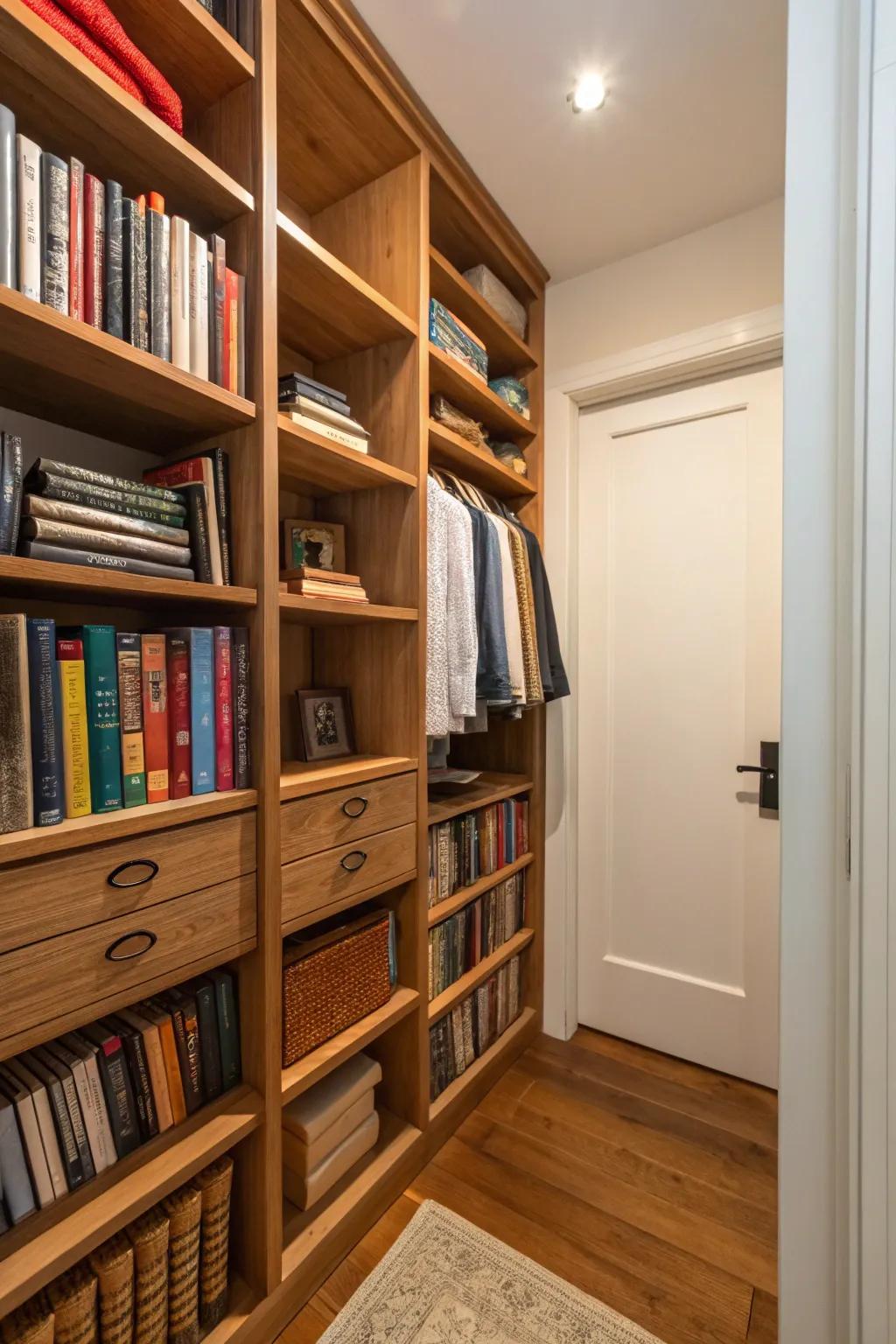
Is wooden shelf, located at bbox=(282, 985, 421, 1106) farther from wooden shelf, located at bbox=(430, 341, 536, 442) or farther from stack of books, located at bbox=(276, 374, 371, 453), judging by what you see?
wooden shelf, located at bbox=(430, 341, 536, 442)

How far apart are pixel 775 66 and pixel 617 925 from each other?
235 centimetres

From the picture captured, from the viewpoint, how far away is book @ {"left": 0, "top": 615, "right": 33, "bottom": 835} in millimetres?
806

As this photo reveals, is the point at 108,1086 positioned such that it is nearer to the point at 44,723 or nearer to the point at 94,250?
the point at 44,723

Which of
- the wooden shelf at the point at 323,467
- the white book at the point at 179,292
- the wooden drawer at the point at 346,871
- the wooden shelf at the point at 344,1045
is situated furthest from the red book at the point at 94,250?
the wooden shelf at the point at 344,1045

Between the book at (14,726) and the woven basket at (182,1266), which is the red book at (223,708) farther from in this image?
the woven basket at (182,1266)

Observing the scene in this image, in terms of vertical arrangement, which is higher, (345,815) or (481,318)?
(481,318)

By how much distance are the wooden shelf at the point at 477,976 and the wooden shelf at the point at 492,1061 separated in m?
0.21

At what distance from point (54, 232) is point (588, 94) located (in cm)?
125

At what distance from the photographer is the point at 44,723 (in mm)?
854

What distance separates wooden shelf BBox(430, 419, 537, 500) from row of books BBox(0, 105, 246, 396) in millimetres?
633

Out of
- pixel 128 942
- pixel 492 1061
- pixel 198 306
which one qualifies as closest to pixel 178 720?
pixel 128 942

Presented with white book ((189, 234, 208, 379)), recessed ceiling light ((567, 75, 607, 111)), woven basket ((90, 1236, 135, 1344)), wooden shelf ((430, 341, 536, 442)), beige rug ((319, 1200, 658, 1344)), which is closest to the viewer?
woven basket ((90, 1236, 135, 1344))

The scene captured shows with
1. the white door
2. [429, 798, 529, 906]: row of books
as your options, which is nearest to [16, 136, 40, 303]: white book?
[429, 798, 529, 906]: row of books

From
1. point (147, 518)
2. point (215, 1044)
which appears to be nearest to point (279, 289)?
point (147, 518)
